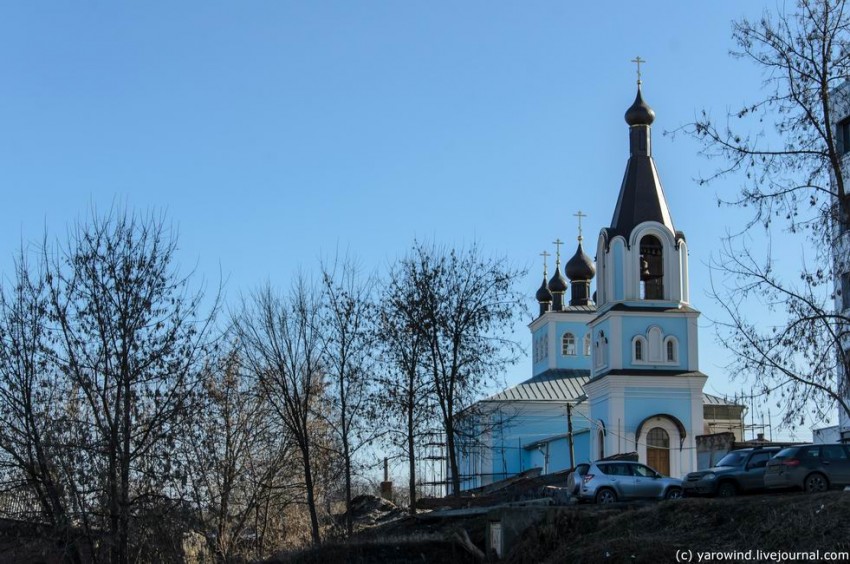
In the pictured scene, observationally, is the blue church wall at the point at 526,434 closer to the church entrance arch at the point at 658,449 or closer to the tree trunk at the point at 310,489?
the church entrance arch at the point at 658,449

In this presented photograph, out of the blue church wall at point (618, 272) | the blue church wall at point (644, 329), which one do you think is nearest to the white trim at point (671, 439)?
the blue church wall at point (644, 329)

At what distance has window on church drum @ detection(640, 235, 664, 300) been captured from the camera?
4656cm

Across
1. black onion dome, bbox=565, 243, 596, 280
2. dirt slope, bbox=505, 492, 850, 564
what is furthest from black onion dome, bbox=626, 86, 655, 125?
dirt slope, bbox=505, 492, 850, 564

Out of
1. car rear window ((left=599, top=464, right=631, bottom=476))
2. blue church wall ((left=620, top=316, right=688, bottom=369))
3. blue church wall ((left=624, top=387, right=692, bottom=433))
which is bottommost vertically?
car rear window ((left=599, top=464, right=631, bottom=476))

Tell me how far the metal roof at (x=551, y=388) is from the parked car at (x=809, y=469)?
3843 centimetres

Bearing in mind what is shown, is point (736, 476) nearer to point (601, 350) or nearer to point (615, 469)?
point (615, 469)

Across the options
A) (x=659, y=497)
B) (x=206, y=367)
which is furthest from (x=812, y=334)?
(x=206, y=367)

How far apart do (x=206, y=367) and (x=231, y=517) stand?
24.5 ft

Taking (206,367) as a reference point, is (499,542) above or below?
below

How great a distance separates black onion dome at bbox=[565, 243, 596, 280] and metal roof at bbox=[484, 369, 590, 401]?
684 cm

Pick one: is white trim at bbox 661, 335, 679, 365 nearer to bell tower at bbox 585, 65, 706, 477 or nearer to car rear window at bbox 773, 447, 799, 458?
bell tower at bbox 585, 65, 706, 477

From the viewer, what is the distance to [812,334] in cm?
1745

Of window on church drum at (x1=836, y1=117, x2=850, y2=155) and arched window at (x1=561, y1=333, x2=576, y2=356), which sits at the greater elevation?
window on church drum at (x1=836, y1=117, x2=850, y2=155)

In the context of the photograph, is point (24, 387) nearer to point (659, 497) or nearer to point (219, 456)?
point (219, 456)
